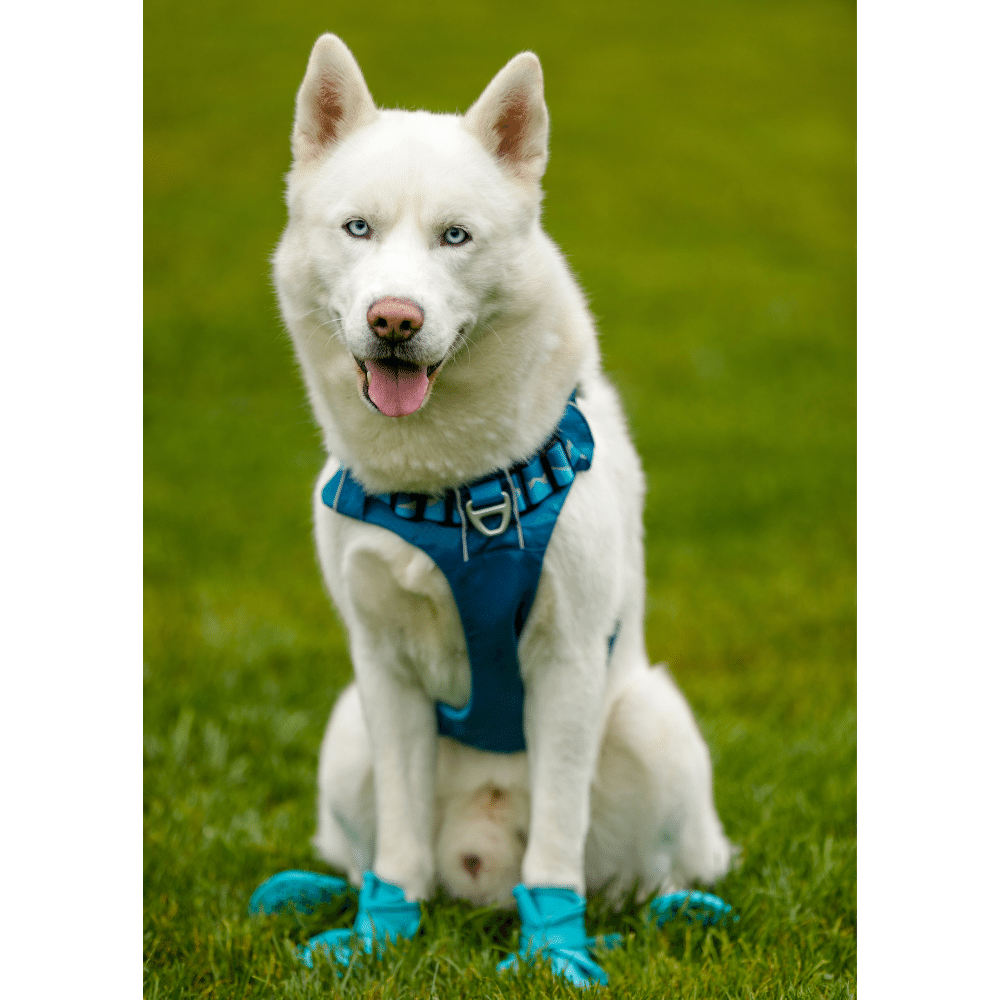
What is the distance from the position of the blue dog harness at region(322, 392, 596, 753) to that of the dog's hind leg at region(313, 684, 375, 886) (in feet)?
1.84

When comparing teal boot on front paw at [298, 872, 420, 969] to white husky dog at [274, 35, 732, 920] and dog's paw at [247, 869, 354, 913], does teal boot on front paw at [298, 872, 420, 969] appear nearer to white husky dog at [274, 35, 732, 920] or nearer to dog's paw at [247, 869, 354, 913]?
white husky dog at [274, 35, 732, 920]

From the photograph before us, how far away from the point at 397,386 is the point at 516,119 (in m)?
0.74

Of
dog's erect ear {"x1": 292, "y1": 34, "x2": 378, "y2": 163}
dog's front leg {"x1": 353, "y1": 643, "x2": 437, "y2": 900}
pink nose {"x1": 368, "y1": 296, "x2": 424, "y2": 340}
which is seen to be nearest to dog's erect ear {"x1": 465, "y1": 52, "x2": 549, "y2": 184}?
dog's erect ear {"x1": 292, "y1": 34, "x2": 378, "y2": 163}

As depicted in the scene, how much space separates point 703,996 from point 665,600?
11.5ft

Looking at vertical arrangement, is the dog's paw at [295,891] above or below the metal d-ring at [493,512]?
below

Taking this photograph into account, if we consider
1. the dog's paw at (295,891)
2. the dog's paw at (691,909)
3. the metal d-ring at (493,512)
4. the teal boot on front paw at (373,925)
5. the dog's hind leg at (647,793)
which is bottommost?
the dog's paw at (295,891)

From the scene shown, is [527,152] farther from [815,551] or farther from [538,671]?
[815,551]

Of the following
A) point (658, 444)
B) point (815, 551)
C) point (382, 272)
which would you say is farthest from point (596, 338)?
point (658, 444)

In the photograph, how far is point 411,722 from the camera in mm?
3088

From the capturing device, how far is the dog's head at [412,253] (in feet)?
8.24

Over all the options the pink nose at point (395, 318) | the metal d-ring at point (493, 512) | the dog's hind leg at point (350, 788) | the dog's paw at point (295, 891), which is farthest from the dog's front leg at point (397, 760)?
the pink nose at point (395, 318)

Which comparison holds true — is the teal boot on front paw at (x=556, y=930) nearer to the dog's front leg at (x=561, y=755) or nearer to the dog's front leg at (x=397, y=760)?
the dog's front leg at (x=561, y=755)

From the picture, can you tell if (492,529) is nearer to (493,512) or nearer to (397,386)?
(493,512)

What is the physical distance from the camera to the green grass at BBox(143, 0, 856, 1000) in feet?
10.4
